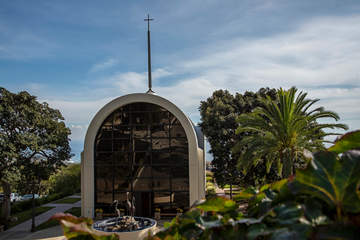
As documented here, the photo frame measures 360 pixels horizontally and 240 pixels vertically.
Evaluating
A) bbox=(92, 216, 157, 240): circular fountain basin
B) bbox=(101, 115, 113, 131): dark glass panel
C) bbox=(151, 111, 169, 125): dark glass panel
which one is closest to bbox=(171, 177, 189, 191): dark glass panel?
bbox=(151, 111, 169, 125): dark glass panel

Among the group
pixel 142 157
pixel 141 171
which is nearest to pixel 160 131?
pixel 142 157

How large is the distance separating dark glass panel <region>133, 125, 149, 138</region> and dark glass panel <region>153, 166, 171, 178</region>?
252cm

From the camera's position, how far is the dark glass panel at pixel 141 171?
21.8 metres

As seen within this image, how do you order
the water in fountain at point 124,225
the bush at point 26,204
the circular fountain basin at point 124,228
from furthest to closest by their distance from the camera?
the bush at point 26,204 < the water in fountain at point 124,225 < the circular fountain basin at point 124,228

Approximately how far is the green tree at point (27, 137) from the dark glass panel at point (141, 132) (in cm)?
618

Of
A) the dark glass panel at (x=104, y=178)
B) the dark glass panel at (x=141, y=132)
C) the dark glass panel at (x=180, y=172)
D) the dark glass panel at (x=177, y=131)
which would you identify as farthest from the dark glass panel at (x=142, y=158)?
the dark glass panel at (x=177, y=131)

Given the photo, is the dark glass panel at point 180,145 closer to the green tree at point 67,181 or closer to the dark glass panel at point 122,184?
the dark glass panel at point 122,184

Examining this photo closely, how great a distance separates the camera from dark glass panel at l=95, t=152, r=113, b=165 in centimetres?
2225

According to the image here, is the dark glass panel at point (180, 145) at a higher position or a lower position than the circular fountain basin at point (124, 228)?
higher

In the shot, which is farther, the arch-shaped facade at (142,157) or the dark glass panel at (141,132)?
the dark glass panel at (141,132)

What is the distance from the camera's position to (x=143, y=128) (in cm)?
2206

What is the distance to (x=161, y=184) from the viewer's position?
21.7 metres

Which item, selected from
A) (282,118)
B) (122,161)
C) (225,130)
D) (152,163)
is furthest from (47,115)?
(282,118)

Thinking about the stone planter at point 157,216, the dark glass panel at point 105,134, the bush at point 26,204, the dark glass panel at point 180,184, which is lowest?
the bush at point 26,204
